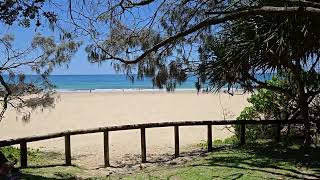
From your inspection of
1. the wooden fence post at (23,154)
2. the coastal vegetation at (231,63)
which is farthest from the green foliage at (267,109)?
the wooden fence post at (23,154)

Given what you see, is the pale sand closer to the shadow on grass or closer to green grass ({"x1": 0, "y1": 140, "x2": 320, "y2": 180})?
green grass ({"x1": 0, "y1": 140, "x2": 320, "y2": 180})

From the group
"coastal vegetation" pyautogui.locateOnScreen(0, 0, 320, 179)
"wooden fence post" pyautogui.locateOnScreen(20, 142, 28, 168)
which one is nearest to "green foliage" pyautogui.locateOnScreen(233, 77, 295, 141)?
"coastal vegetation" pyautogui.locateOnScreen(0, 0, 320, 179)

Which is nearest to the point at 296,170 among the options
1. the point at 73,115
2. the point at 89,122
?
the point at 89,122

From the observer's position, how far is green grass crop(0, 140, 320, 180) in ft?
28.4

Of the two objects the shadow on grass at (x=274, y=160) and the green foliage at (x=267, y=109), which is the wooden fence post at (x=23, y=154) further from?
the green foliage at (x=267, y=109)

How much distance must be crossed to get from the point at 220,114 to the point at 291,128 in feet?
37.6

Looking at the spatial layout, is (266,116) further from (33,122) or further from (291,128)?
(33,122)

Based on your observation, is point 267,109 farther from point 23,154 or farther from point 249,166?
point 23,154

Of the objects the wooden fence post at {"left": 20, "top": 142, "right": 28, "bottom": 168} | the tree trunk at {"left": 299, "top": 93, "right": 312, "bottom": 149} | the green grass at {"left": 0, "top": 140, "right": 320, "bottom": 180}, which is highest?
the tree trunk at {"left": 299, "top": 93, "right": 312, "bottom": 149}

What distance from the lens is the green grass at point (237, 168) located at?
8.66 m

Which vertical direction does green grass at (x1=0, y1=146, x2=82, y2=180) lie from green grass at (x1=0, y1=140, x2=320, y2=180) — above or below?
below

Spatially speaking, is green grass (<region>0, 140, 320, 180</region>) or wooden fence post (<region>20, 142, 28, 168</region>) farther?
wooden fence post (<region>20, 142, 28, 168</region>)

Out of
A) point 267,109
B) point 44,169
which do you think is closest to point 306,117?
point 267,109

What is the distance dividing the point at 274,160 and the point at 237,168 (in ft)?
3.92
